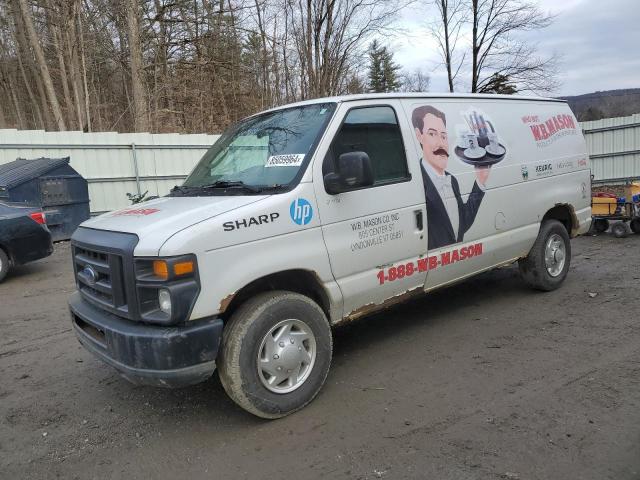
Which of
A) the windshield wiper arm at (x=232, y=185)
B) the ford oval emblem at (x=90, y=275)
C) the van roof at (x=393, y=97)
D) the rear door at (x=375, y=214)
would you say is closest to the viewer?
the ford oval emblem at (x=90, y=275)

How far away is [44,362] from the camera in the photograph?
4711 mm

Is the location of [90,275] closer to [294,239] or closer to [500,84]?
[294,239]

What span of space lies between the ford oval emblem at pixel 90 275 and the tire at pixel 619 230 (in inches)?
364

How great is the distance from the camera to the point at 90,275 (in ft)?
11.3

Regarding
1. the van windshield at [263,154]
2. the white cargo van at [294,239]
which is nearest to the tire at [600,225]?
the white cargo van at [294,239]

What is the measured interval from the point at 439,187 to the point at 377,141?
740 mm

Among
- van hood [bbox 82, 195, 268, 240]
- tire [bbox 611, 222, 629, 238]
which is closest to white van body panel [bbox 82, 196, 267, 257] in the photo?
A: van hood [bbox 82, 195, 268, 240]

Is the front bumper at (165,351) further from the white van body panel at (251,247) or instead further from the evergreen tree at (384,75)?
the evergreen tree at (384,75)

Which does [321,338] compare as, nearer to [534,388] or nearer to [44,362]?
[534,388]

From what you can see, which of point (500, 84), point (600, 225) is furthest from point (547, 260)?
point (500, 84)

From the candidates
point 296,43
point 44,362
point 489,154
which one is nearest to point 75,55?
point 296,43

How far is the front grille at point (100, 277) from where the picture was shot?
3.13 meters

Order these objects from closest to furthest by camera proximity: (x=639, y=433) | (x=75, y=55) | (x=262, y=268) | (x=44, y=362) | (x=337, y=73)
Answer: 1. (x=639, y=433)
2. (x=262, y=268)
3. (x=44, y=362)
4. (x=75, y=55)
5. (x=337, y=73)

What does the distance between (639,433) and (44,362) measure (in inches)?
190
